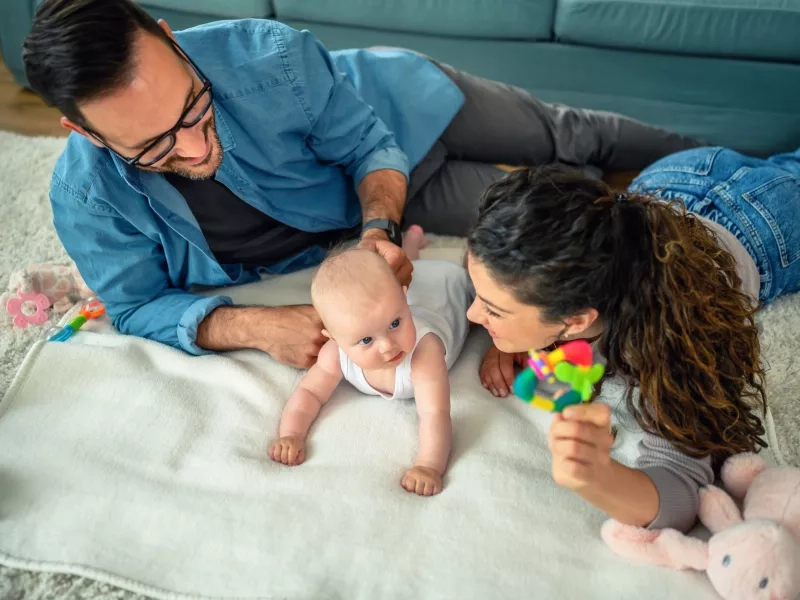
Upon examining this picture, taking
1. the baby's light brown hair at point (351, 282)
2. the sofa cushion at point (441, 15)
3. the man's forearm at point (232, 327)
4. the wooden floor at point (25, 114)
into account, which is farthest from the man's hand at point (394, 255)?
the wooden floor at point (25, 114)

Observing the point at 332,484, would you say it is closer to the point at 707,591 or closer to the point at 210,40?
the point at 707,591

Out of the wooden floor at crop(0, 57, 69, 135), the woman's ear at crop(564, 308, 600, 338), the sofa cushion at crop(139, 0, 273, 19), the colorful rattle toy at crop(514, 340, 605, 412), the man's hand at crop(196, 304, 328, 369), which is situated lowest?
the wooden floor at crop(0, 57, 69, 135)

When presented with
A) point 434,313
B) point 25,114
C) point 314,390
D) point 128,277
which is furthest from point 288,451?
point 25,114

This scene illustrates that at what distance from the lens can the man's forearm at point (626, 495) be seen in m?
0.85

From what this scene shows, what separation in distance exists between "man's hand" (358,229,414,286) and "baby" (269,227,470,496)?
2.0 inches

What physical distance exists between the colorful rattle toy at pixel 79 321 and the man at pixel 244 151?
84mm

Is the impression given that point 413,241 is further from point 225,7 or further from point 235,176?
point 225,7

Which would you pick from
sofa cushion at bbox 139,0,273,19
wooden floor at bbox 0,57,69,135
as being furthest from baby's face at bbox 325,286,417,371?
wooden floor at bbox 0,57,69,135

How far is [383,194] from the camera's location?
143cm

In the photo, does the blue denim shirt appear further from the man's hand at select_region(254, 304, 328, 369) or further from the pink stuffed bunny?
the pink stuffed bunny

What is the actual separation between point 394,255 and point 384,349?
218 mm

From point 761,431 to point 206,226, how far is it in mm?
1030

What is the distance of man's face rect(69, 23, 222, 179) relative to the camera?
1037 mm

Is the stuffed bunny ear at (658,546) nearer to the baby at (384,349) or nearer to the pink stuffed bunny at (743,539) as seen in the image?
the pink stuffed bunny at (743,539)
